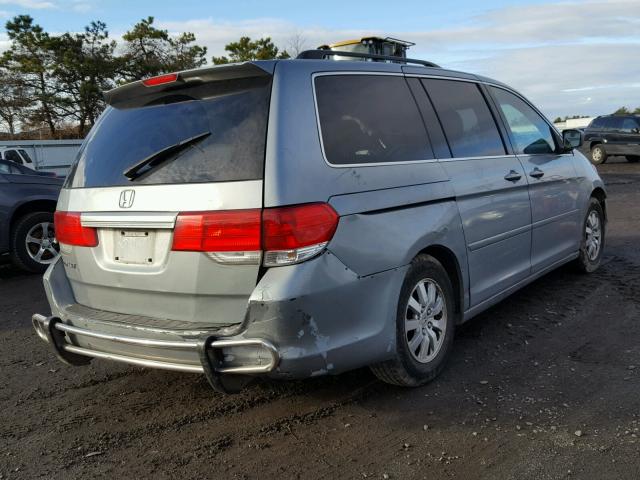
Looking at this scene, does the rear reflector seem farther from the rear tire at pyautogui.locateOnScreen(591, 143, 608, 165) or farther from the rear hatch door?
the rear tire at pyautogui.locateOnScreen(591, 143, 608, 165)

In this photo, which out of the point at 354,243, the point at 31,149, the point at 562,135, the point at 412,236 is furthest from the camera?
the point at 31,149

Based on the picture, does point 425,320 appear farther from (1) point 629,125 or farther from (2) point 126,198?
(1) point 629,125

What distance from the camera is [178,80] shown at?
3.13m

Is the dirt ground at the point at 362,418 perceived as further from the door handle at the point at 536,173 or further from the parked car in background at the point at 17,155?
the parked car in background at the point at 17,155

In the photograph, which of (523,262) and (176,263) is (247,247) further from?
(523,262)

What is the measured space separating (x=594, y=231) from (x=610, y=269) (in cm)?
48

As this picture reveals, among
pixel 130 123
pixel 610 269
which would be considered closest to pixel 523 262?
pixel 610 269

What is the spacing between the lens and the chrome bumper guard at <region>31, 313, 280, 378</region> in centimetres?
270

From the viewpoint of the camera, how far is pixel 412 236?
3.27 metres

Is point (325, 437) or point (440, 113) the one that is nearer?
point (325, 437)

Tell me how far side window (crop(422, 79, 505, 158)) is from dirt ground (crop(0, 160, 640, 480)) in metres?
1.37

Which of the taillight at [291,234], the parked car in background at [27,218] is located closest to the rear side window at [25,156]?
the parked car in background at [27,218]

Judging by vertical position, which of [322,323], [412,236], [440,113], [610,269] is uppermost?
[440,113]

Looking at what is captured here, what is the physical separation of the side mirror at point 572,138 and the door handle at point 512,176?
1.40 metres
